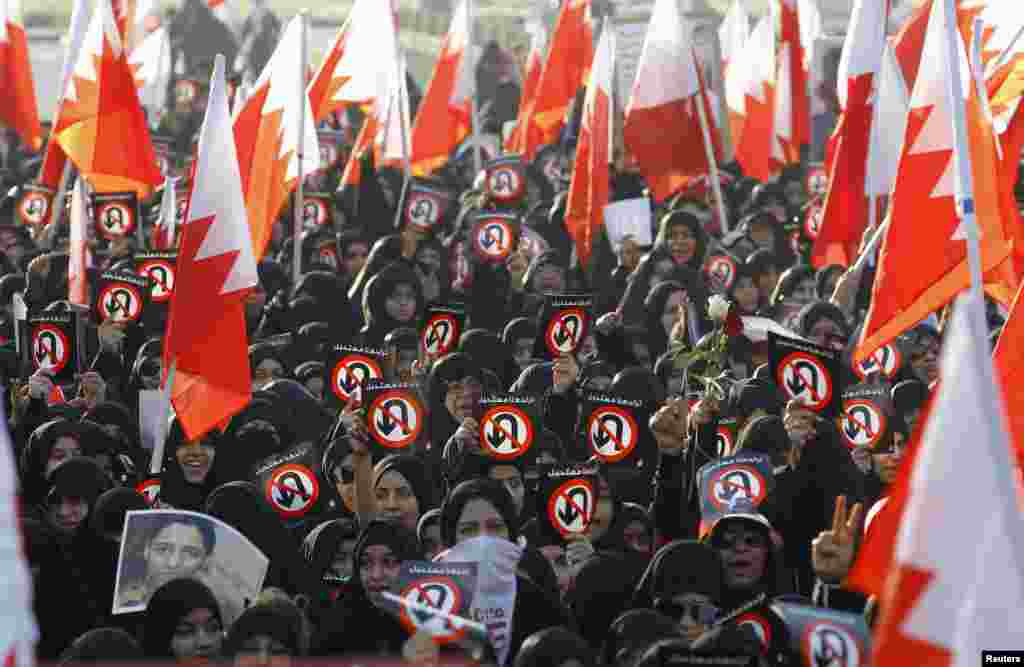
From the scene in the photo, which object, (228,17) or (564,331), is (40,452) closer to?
(564,331)

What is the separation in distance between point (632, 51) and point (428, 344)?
14.7 meters

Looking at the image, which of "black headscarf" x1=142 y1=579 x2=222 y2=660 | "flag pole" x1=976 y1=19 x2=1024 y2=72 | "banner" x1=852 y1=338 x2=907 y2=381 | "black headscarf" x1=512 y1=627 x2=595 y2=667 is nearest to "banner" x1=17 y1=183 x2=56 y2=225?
"banner" x1=852 y1=338 x2=907 y2=381

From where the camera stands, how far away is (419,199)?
14.0 metres

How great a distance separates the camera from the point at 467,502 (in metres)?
7.08

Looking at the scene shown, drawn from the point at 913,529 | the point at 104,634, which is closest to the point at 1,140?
the point at 104,634

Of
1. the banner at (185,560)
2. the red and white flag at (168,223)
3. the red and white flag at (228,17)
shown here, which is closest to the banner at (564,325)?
the red and white flag at (168,223)

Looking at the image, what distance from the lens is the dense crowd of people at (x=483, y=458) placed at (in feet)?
20.6

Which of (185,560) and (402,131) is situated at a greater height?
(402,131)

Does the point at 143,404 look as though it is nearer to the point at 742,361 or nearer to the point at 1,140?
the point at 742,361

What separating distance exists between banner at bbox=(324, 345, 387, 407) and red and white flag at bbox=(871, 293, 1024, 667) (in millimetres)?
5196

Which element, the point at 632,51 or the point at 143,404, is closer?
the point at 143,404

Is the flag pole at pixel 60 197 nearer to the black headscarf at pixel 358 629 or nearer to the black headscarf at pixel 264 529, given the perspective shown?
the black headscarf at pixel 264 529

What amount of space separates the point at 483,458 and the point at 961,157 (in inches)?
86.6

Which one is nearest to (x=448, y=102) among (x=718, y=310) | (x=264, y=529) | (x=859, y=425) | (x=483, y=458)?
(x=718, y=310)
